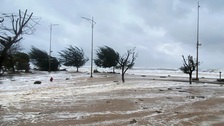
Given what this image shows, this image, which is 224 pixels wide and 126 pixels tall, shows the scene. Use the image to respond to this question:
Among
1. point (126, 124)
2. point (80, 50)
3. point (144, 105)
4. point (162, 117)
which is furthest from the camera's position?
point (80, 50)

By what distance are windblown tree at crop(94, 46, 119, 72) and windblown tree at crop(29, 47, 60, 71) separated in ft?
31.6

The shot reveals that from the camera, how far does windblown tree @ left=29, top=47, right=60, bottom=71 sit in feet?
Answer: 253

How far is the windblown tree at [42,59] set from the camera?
77.2 meters

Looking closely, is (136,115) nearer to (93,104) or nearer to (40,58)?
(93,104)

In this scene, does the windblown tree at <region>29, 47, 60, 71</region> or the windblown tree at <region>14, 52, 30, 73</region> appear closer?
the windblown tree at <region>14, 52, 30, 73</region>

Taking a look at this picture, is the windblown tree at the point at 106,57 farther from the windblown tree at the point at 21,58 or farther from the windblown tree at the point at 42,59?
the windblown tree at the point at 21,58

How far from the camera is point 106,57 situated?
74688 mm

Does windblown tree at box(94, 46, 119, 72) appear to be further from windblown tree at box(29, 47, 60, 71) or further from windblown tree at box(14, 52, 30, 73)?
windblown tree at box(14, 52, 30, 73)

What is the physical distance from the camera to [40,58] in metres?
79.1

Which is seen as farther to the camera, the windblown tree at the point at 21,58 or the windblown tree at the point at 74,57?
the windblown tree at the point at 74,57

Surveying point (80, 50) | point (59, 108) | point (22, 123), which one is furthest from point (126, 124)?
point (80, 50)

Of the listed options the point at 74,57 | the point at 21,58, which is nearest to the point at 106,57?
the point at 74,57

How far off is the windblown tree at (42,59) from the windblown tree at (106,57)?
9.64 m

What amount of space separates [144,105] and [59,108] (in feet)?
13.2
